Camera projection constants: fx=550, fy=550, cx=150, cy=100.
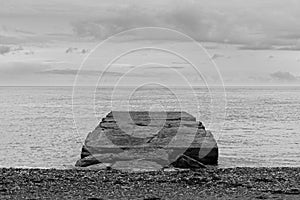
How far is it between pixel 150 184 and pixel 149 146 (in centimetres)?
875

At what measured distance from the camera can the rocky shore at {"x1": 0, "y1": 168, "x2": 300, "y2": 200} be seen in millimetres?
15586

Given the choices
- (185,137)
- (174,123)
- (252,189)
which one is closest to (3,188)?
(252,189)

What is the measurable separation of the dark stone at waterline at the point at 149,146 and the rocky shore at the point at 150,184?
2.28m

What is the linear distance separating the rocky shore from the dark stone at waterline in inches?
89.7

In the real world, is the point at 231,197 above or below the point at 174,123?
above

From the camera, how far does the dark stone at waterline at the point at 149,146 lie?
22750 millimetres

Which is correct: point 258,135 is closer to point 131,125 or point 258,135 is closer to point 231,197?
point 131,125

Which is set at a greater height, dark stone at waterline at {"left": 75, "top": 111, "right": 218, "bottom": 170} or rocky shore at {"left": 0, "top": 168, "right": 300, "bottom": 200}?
rocky shore at {"left": 0, "top": 168, "right": 300, "bottom": 200}

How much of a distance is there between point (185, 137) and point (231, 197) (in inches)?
465

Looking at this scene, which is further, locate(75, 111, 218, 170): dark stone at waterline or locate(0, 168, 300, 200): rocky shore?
locate(75, 111, 218, 170): dark stone at waterline

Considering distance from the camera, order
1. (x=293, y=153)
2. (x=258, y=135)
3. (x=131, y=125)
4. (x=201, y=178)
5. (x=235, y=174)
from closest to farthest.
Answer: (x=201, y=178) < (x=235, y=174) < (x=131, y=125) < (x=293, y=153) < (x=258, y=135)

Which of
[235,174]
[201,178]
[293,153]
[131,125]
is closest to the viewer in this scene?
[201,178]

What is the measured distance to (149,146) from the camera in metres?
25.9

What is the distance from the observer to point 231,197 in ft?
50.3
